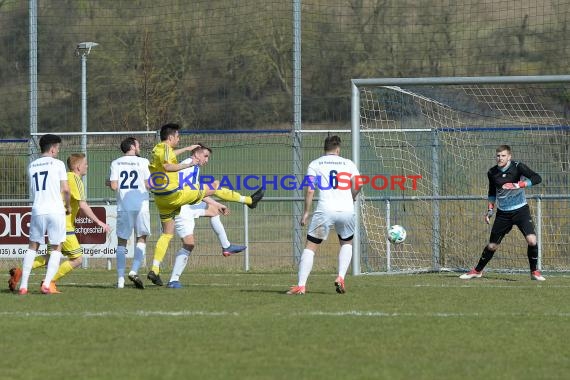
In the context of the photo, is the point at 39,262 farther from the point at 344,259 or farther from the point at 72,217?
the point at 344,259

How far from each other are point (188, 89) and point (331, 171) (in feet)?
74.7

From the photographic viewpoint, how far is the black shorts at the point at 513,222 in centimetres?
1573

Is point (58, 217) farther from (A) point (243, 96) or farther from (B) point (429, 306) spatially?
(A) point (243, 96)

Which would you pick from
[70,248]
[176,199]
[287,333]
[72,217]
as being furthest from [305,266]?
[287,333]

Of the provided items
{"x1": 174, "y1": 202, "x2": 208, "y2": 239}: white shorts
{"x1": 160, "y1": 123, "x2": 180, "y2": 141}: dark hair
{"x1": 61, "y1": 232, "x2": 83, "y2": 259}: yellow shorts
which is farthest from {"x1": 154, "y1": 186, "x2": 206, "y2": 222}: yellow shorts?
{"x1": 61, "y1": 232, "x2": 83, "y2": 259}: yellow shorts

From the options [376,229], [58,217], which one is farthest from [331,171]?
[376,229]

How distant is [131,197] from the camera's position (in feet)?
47.9

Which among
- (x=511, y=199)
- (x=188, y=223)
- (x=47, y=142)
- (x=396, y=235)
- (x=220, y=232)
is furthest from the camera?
(x=220, y=232)

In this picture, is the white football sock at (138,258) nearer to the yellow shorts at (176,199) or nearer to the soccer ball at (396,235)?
the yellow shorts at (176,199)

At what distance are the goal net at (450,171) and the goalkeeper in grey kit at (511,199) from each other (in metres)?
2.26

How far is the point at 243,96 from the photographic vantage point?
34094 mm

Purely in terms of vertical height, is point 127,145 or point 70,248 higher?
point 127,145

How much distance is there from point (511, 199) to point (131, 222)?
5370 millimetres

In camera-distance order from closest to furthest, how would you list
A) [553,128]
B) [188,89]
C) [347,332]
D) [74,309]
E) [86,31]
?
[347,332] → [74,309] → [553,128] → [86,31] → [188,89]
